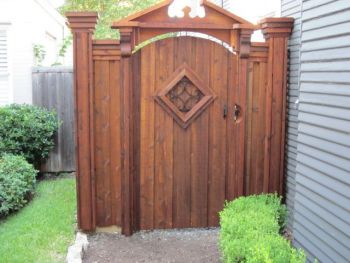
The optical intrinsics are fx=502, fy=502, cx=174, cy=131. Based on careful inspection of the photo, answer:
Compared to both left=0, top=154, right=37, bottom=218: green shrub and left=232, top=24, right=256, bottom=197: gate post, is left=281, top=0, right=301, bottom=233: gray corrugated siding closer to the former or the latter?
left=232, top=24, right=256, bottom=197: gate post

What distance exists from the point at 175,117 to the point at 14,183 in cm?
219

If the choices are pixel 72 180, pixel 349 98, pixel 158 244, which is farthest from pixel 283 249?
pixel 72 180

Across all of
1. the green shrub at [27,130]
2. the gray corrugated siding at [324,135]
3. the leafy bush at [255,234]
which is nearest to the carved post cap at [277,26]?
the gray corrugated siding at [324,135]

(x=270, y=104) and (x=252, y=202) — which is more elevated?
(x=270, y=104)

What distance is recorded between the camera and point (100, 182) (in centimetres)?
558

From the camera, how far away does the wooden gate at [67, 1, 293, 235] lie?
17.6 feet

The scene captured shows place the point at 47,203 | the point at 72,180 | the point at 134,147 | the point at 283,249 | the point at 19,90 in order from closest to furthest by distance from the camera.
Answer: the point at 283,249
the point at 134,147
the point at 47,203
the point at 72,180
the point at 19,90

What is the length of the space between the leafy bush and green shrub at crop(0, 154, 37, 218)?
2.75 m

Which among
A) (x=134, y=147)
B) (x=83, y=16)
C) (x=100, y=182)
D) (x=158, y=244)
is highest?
(x=83, y=16)

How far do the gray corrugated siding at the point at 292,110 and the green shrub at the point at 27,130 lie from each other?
12.8 ft

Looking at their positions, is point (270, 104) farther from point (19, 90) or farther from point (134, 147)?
point (19, 90)

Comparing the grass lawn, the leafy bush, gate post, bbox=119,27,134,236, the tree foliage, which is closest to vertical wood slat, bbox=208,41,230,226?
the leafy bush

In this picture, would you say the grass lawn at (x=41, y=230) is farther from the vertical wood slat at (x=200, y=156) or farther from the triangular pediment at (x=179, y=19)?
the triangular pediment at (x=179, y=19)

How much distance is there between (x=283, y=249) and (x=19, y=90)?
23.1ft
